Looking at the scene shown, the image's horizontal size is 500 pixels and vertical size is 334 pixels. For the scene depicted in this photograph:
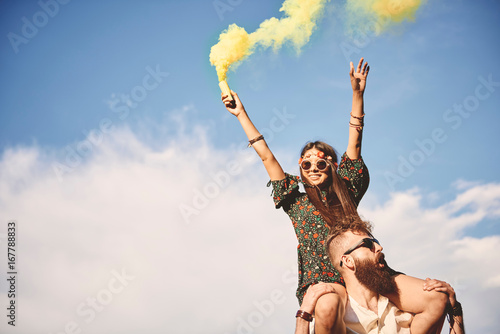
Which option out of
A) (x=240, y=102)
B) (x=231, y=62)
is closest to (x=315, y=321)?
(x=240, y=102)

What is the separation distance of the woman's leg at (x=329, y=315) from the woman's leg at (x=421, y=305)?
745mm

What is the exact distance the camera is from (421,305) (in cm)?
412

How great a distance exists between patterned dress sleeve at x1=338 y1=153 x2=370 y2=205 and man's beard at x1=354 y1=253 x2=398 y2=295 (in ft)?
3.96

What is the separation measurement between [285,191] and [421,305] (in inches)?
75.3

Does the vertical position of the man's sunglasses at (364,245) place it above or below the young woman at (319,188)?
below

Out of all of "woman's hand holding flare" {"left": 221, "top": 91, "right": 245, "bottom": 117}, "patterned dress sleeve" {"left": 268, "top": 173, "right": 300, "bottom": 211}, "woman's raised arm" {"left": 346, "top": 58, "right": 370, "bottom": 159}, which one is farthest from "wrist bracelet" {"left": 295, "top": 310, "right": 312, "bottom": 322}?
"woman's hand holding flare" {"left": 221, "top": 91, "right": 245, "bottom": 117}

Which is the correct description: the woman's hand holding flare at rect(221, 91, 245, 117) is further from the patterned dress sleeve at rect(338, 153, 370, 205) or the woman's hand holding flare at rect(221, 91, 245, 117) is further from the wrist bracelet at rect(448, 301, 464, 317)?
the wrist bracelet at rect(448, 301, 464, 317)

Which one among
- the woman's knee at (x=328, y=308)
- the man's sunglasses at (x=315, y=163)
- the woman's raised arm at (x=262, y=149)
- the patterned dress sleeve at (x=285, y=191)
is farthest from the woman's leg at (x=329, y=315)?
the woman's raised arm at (x=262, y=149)

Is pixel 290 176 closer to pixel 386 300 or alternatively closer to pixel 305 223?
pixel 305 223

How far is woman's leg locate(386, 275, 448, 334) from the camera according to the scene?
4.06 metres

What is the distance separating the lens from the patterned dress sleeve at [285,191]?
17.1 feet

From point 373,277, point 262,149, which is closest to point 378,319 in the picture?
point 373,277

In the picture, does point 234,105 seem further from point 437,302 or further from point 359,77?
point 437,302

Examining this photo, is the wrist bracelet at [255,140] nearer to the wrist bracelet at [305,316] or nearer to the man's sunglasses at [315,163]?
the man's sunglasses at [315,163]
